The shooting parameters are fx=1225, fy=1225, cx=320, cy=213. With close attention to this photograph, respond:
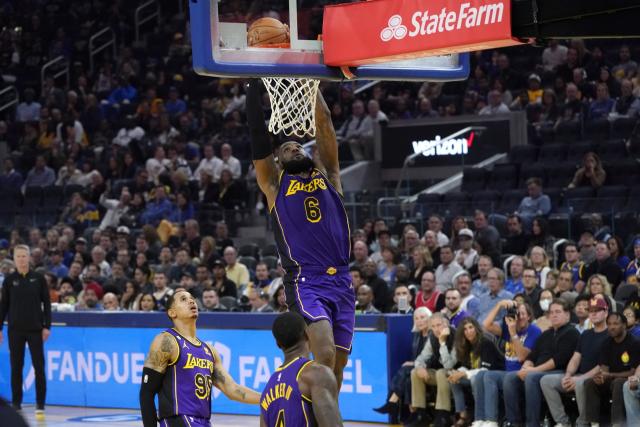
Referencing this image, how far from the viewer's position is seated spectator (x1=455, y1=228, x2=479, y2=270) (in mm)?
14984

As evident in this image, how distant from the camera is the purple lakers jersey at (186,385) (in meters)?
7.82

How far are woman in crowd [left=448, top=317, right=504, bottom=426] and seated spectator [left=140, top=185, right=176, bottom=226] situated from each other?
8.69m

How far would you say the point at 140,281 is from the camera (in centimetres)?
1702

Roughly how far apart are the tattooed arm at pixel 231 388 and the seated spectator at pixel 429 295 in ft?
18.9

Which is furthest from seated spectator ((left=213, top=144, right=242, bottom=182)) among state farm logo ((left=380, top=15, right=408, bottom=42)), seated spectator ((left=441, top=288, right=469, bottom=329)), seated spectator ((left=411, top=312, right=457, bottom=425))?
state farm logo ((left=380, top=15, right=408, bottom=42))

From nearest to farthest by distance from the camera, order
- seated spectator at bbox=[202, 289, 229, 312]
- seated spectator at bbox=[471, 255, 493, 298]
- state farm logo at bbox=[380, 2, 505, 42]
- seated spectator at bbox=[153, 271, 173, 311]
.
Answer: state farm logo at bbox=[380, 2, 505, 42] → seated spectator at bbox=[471, 255, 493, 298] → seated spectator at bbox=[202, 289, 229, 312] → seated spectator at bbox=[153, 271, 173, 311]

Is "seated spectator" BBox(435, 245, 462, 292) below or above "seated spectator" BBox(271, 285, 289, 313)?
above

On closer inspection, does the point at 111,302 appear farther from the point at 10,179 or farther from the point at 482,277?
the point at 10,179

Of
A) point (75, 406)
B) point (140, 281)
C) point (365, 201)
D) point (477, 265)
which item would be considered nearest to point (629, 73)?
point (365, 201)

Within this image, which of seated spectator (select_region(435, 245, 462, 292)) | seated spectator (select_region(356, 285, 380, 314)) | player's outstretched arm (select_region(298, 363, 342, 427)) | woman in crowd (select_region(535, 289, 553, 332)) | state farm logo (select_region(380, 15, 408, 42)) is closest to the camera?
player's outstretched arm (select_region(298, 363, 342, 427))

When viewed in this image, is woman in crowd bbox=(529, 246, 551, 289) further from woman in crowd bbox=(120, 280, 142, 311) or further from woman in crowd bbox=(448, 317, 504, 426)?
woman in crowd bbox=(120, 280, 142, 311)

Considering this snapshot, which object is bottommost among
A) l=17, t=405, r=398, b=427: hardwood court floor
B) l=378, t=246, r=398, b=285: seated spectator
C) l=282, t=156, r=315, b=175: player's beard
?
l=17, t=405, r=398, b=427: hardwood court floor

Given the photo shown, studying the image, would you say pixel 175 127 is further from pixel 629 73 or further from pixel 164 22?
pixel 629 73

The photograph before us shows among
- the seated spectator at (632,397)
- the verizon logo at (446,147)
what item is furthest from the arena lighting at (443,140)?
the seated spectator at (632,397)
